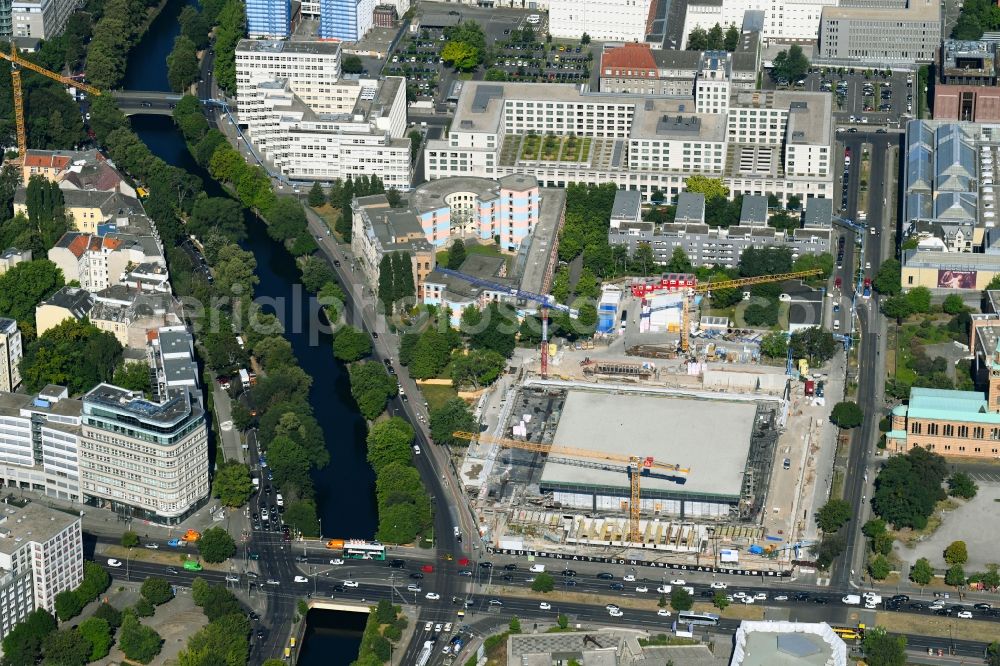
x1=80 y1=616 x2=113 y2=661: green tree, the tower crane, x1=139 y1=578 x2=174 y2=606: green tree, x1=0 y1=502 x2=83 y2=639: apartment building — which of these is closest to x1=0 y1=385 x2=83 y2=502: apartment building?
x1=0 y1=502 x2=83 y2=639: apartment building

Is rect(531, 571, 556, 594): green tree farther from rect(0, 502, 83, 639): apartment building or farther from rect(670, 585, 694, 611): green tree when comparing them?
rect(0, 502, 83, 639): apartment building

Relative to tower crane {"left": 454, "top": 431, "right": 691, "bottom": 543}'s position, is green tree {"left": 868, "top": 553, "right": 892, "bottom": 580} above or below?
below

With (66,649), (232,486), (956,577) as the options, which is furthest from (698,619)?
(66,649)

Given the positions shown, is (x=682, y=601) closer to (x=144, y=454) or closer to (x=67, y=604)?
(x=144, y=454)

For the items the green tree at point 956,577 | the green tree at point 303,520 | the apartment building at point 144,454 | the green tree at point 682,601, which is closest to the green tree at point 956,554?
the green tree at point 956,577

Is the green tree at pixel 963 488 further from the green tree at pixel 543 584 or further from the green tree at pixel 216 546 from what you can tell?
the green tree at pixel 216 546
